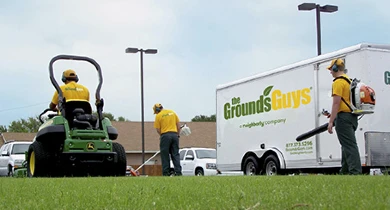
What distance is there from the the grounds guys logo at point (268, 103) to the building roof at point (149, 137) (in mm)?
28633

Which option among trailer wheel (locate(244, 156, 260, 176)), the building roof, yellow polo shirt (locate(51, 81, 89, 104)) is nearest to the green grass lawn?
yellow polo shirt (locate(51, 81, 89, 104))

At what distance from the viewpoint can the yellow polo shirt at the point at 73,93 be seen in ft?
37.8

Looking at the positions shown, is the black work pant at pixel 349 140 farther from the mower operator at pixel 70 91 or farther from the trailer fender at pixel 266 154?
the trailer fender at pixel 266 154

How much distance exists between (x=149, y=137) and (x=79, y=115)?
117ft

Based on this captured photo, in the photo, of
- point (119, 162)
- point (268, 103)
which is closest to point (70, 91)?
point (119, 162)

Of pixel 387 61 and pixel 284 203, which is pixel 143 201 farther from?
pixel 387 61

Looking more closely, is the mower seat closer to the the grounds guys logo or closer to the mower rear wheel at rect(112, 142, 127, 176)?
the mower rear wheel at rect(112, 142, 127, 176)

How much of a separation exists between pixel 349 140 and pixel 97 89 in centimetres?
532

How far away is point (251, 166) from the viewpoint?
53.3 feet

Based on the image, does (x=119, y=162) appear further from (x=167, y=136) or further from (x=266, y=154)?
(x=266, y=154)

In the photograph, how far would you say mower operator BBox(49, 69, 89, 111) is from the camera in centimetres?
1152

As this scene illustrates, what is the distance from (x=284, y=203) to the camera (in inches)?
165

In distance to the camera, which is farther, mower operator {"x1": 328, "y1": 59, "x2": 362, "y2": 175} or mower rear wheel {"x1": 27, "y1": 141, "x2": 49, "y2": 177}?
mower rear wheel {"x1": 27, "y1": 141, "x2": 49, "y2": 177}

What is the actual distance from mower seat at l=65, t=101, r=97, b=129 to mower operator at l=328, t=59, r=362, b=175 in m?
4.63
